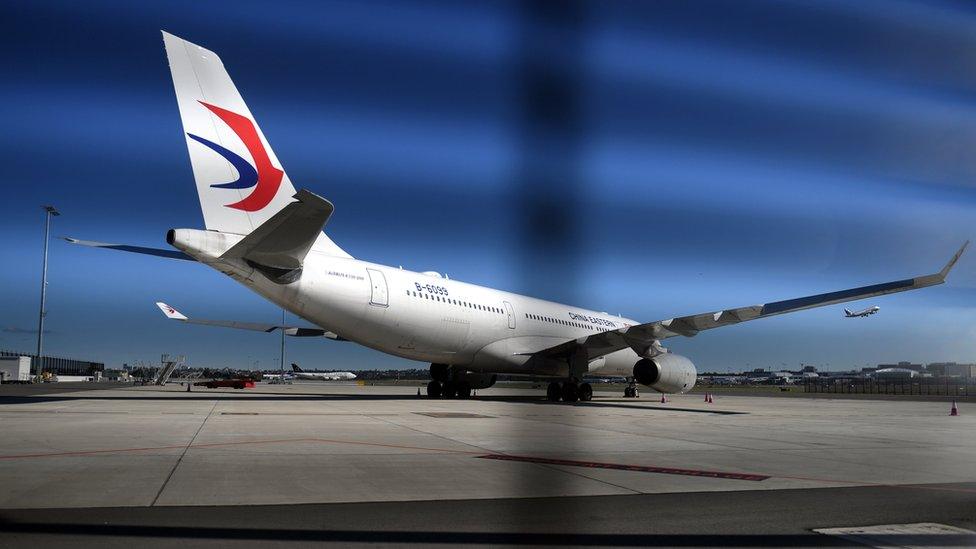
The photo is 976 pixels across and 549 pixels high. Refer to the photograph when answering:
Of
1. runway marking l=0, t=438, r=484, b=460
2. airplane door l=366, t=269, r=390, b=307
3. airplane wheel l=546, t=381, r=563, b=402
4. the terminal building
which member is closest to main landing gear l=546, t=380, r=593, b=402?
airplane wheel l=546, t=381, r=563, b=402

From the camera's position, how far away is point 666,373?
3023 centimetres

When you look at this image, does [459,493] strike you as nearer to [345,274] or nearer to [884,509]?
[884,509]

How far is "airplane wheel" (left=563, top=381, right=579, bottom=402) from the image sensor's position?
31.1m

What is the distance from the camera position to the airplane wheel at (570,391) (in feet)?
102

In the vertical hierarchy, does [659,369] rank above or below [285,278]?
below

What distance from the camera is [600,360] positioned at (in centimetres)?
3644

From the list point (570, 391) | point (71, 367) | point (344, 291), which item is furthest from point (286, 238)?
point (71, 367)

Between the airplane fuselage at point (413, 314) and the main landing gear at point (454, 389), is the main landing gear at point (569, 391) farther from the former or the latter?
the main landing gear at point (454, 389)

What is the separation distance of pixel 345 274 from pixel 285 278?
7.96ft

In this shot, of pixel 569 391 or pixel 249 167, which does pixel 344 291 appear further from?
pixel 569 391

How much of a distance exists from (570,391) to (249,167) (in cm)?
1598

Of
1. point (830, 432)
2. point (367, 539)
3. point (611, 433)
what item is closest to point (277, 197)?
point (611, 433)

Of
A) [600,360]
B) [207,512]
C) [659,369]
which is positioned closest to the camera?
[207,512]

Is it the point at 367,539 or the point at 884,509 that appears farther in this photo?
the point at 884,509
